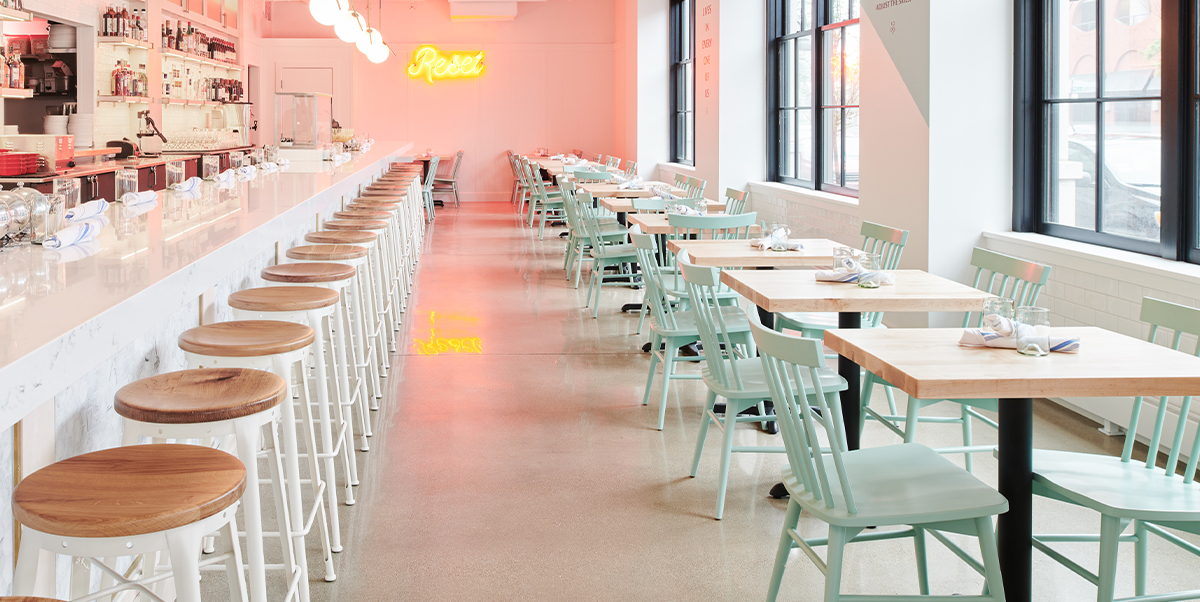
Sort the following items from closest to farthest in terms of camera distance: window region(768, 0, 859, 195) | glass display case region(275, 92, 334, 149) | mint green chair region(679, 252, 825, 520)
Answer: mint green chair region(679, 252, 825, 520)
glass display case region(275, 92, 334, 149)
window region(768, 0, 859, 195)

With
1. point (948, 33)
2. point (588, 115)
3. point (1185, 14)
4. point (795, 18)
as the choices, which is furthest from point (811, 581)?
point (588, 115)

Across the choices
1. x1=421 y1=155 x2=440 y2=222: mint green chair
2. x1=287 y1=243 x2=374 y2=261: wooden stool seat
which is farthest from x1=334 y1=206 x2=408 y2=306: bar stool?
x1=421 y1=155 x2=440 y2=222: mint green chair

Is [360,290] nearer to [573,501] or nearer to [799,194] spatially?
[573,501]

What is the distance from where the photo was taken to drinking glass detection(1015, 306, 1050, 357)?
2363 mm

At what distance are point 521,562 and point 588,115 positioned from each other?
1388 centimetres

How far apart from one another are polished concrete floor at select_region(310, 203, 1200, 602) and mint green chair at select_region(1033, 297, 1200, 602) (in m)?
0.44

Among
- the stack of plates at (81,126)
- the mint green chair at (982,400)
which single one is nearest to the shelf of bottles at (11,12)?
the stack of plates at (81,126)

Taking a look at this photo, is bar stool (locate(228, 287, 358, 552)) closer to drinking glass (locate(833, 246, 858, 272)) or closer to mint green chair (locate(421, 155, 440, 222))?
drinking glass (locate(833, 246, 858, 272))

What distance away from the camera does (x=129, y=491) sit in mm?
1504

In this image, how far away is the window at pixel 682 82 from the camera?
12648 mm

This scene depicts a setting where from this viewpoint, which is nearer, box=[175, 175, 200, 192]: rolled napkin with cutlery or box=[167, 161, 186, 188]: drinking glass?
box=[175, 175, 200, 192]: rolled napkin with cutlery

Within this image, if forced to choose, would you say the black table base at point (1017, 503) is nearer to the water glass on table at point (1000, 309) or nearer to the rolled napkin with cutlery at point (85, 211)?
the water glass on table at point (1000, 309)

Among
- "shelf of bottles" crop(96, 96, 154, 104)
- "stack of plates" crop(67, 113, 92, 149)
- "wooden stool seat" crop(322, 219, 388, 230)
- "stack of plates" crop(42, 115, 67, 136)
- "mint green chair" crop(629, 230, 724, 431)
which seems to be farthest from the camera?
"shelf of bottles" crop(96, 96, 154, 104)

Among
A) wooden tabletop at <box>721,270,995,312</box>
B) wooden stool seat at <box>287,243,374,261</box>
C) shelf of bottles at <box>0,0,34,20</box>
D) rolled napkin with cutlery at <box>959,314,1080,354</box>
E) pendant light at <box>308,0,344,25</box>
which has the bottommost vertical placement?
rolled napkin with cutlery at <box>959,314,1080,354</box>
